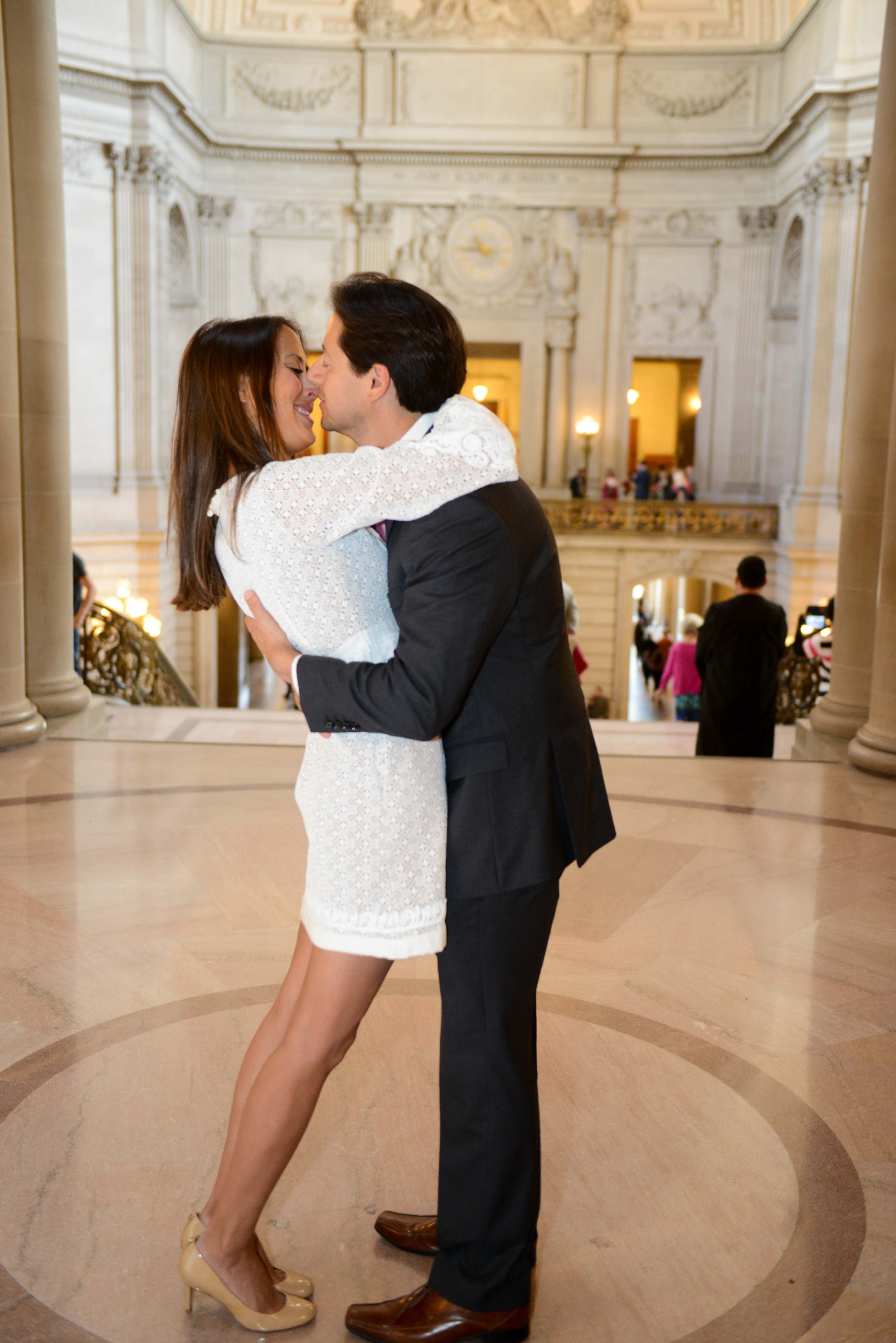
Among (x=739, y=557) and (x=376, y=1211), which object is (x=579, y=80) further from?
(x=376, y=1211)

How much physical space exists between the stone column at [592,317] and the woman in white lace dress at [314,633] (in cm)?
2490

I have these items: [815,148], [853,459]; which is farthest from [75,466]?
[853,459]

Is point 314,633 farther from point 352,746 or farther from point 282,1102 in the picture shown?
point 282,1102

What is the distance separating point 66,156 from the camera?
70.2 ft

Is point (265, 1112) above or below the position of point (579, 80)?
below

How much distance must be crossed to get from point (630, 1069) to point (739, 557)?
22216 mm

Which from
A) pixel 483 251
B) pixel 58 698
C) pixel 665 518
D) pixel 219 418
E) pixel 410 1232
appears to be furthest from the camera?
pixel 483 251

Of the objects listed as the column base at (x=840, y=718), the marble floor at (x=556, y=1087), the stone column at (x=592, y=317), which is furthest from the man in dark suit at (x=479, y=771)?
the stone column at (x=592, y=317)

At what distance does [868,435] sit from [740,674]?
1651mm

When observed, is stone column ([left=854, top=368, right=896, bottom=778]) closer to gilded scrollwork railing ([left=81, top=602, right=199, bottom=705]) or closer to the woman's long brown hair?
the woman's long brown hair

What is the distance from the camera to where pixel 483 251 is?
25703mm

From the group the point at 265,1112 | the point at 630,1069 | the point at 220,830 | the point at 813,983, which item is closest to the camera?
the point at 265,1112

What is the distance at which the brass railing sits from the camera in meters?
24.7

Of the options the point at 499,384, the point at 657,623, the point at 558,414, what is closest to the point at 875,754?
the point at 558,414
